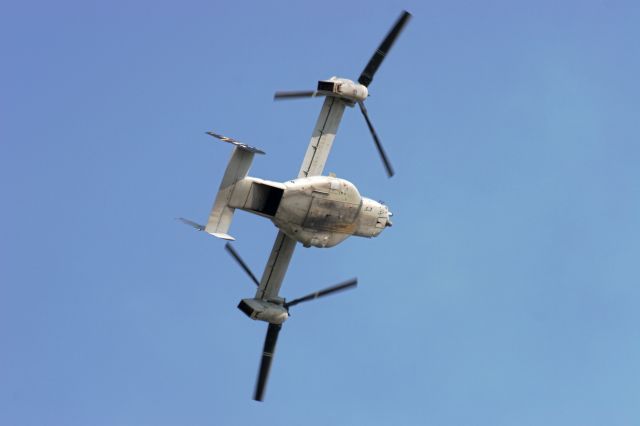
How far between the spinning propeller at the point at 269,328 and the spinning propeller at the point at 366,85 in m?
6.91

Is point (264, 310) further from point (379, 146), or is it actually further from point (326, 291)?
point (379, 146)

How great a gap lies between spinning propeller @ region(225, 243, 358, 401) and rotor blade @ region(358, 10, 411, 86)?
1106 centimetres

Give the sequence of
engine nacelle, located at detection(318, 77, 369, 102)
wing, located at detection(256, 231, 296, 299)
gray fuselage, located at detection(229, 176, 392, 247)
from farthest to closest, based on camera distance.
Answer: wing, located at detection(256, 231, 296, 299) < engine nacelle, located at detection(318, 77, 369, 102) < gray fuselage, located at detection(229, 176, 392, 247)

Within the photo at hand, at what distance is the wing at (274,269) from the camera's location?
6431 centimetres

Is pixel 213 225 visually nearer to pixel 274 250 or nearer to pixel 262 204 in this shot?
pixel 262 204

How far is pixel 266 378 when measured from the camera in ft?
217

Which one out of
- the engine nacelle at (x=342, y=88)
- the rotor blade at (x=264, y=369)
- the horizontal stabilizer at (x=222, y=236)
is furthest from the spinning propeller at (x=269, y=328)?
the engine nacelle at (x=342, y=88)

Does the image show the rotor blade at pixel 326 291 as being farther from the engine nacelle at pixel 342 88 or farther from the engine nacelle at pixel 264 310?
the engine nacelle at pixel 342 88

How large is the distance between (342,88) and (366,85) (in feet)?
6.30

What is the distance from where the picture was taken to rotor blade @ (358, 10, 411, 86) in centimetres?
6212

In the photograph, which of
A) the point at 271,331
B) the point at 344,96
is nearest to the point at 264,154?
the point at 344,96

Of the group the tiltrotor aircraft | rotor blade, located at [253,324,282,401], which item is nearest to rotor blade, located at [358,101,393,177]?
the tiltrotor aircraft

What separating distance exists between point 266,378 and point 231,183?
46.1 feet

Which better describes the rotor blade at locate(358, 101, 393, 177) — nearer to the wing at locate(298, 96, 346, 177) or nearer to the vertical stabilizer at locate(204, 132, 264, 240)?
the wing at locate(298, 96, 346, 177)
